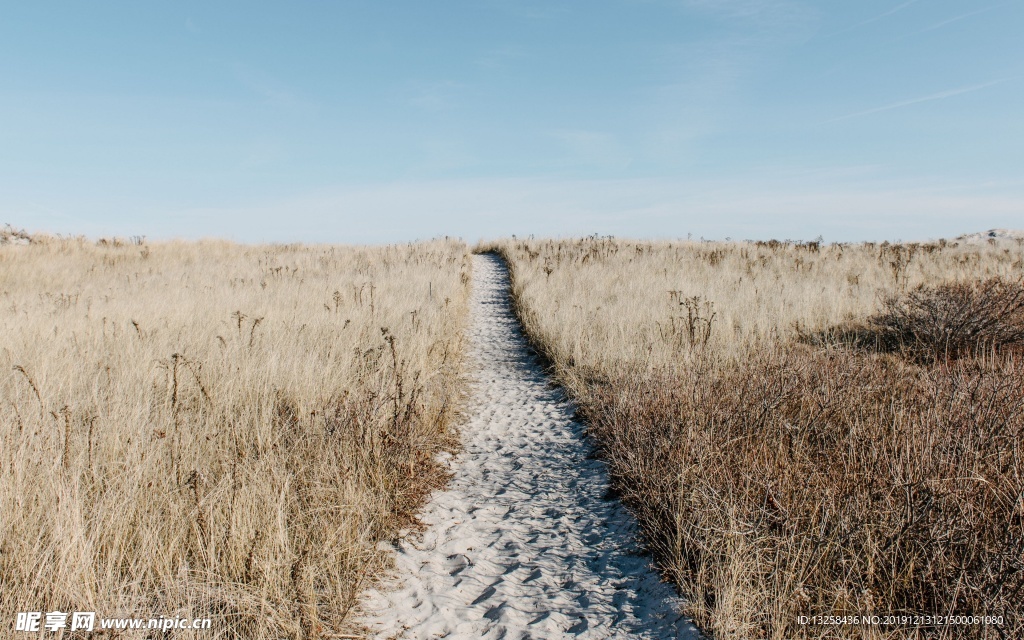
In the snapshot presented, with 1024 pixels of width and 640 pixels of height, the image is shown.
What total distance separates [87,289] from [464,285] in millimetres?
8852

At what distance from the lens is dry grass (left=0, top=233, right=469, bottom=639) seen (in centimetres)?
245

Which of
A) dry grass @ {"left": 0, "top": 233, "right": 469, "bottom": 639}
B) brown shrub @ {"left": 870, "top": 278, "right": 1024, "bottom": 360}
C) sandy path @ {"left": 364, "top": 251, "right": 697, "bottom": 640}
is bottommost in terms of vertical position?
sandy path @ {"left": 364, "top": 251, "right": 697, "bottom": 640}

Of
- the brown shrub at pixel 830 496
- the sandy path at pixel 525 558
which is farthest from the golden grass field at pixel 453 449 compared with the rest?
the sandy path at pixel 525 558

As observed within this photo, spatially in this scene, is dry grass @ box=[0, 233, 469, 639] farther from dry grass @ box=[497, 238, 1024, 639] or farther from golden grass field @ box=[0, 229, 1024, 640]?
dry grass @ box=[497, 238, 1024, 639]

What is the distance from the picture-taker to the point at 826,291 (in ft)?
33.5

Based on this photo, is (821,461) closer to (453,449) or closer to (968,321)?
(453,449)

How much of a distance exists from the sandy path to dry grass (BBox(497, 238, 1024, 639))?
23 cm

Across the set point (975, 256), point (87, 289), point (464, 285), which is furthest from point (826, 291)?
point (87, 289)

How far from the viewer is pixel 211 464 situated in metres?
3.53

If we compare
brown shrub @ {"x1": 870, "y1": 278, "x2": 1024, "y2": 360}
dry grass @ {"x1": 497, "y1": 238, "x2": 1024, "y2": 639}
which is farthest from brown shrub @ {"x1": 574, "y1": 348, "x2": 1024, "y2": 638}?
brown shrub @ {"x1": 870, "y1": 278, "x2": 1024, "y2": 360}

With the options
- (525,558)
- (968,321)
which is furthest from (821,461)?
(968,321)

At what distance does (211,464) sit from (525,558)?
7.14 feet

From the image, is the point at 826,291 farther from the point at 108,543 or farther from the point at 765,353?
the point at 108,543

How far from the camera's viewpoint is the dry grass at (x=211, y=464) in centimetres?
245
